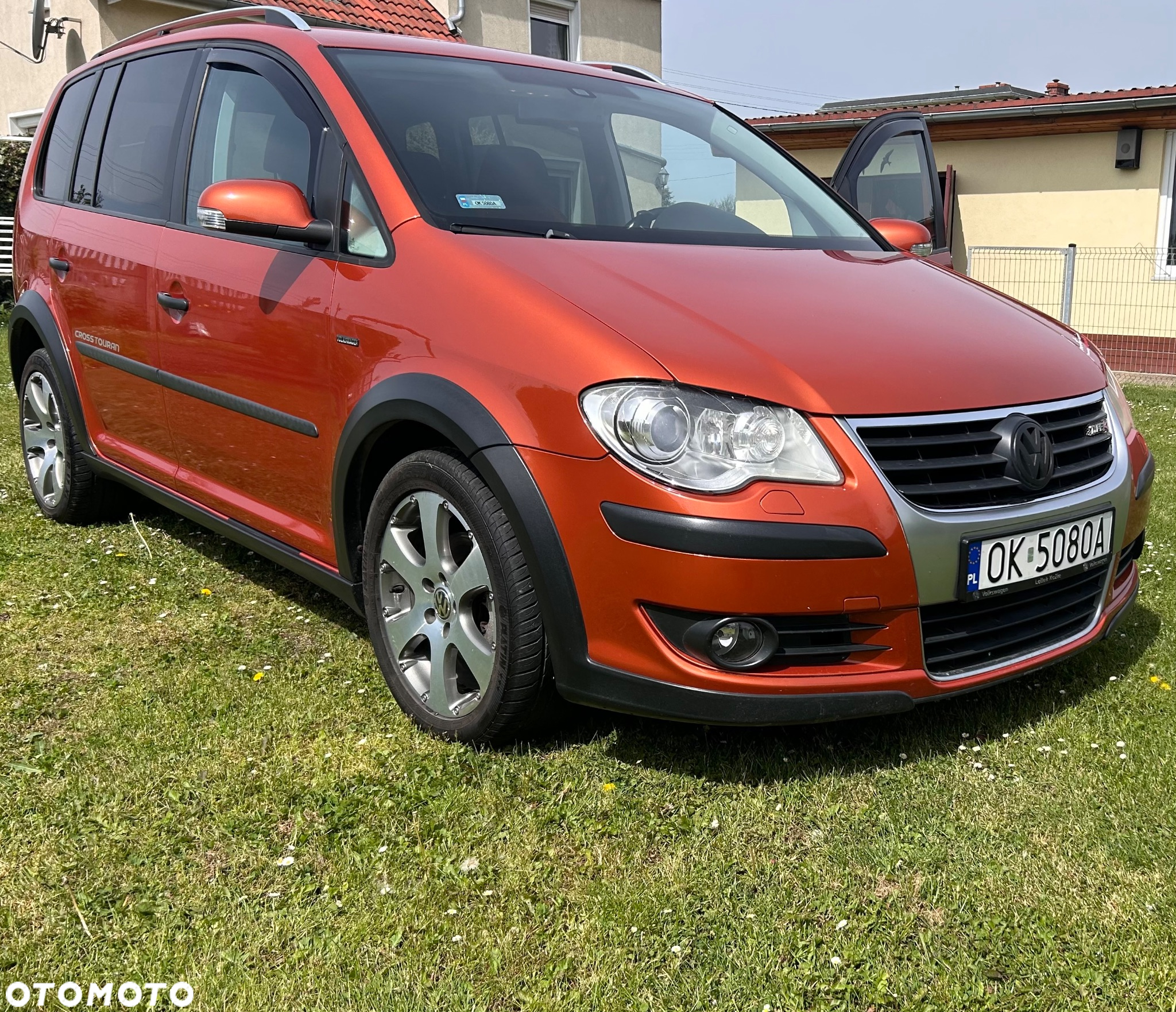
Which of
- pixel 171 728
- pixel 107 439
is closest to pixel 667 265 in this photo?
pixel 171 728

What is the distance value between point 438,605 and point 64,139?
10.7ft

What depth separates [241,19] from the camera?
4062 millimetres

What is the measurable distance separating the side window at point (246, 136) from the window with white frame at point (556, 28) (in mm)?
13302

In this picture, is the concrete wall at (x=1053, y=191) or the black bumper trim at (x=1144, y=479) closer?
the black bumper trim at (x=1144, y=479)

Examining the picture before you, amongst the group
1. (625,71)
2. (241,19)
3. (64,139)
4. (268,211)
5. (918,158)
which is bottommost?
(918,158)

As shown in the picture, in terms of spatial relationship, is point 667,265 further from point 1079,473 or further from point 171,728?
point 171,728

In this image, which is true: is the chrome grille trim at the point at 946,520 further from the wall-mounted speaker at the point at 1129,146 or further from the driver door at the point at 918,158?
the wall-mounted speaker at the point at 1129,146

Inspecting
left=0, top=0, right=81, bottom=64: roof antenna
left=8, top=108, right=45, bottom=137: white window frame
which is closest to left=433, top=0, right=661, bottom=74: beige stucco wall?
left=0, top=0, right=81, bottom=64: roof antenna

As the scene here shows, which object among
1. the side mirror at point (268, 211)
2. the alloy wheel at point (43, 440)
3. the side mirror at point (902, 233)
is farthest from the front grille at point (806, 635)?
the alloy wheel at point (43, 440)

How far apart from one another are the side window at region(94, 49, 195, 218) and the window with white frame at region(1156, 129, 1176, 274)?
491 inches

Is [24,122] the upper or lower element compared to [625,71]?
lower

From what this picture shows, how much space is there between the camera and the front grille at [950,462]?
253 centimetres

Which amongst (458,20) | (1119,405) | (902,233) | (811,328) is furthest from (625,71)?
(458,20)

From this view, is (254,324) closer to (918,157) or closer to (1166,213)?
(918,157)
